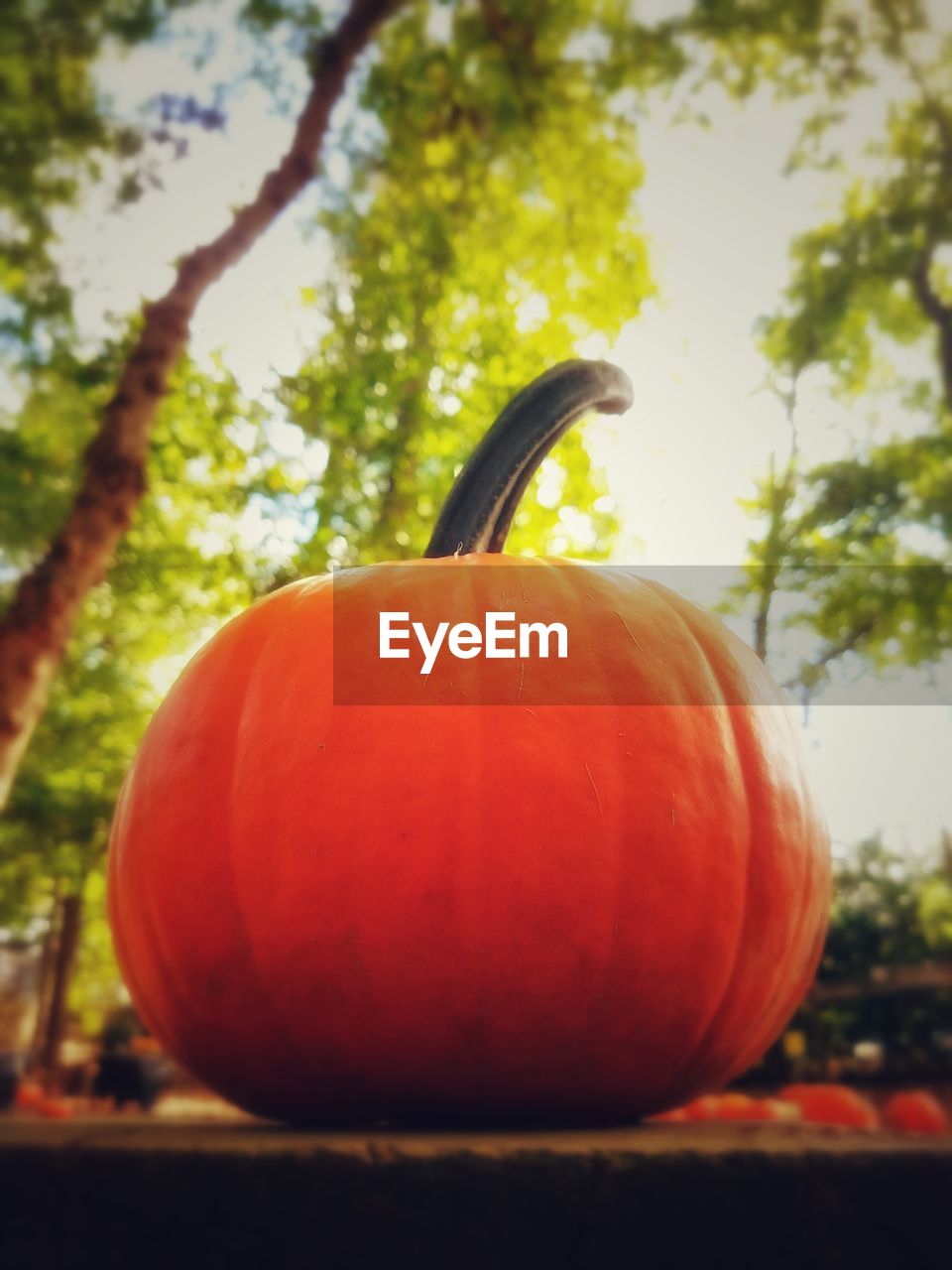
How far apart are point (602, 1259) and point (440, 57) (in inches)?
404

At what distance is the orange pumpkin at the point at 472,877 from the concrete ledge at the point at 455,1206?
0.29 m

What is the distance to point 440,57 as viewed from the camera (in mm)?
9242

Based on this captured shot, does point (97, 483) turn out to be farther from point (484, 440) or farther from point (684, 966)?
point (684, 966)

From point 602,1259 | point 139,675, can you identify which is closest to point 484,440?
point 602,1259

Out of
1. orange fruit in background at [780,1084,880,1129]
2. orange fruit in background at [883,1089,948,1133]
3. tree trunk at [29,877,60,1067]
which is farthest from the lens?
tree trunk at [29,877,60,1067]

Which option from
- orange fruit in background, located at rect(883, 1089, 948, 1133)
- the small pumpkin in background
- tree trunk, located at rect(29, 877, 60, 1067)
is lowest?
tree trunk, located at rect(29, 877, 60, 1067)

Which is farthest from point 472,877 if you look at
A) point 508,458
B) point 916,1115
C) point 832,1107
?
point 916,1115

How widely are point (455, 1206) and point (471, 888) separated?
362 mm

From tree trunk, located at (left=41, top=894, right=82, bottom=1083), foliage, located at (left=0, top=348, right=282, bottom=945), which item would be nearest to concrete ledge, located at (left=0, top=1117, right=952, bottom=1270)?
foliage, located at (left=0, top=348, right=282, bottom=945)

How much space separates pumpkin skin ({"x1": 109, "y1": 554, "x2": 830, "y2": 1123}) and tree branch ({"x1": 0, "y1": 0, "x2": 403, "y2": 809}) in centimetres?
432

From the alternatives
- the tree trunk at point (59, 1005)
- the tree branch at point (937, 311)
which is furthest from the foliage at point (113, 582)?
the tree branch at point (937, 311)

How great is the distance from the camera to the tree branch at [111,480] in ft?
16.9

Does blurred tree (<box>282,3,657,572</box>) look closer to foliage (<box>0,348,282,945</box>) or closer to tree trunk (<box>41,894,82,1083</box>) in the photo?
foliage (<box>0,348,282,945</box>)

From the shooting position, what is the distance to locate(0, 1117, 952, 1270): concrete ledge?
0.66 metres
